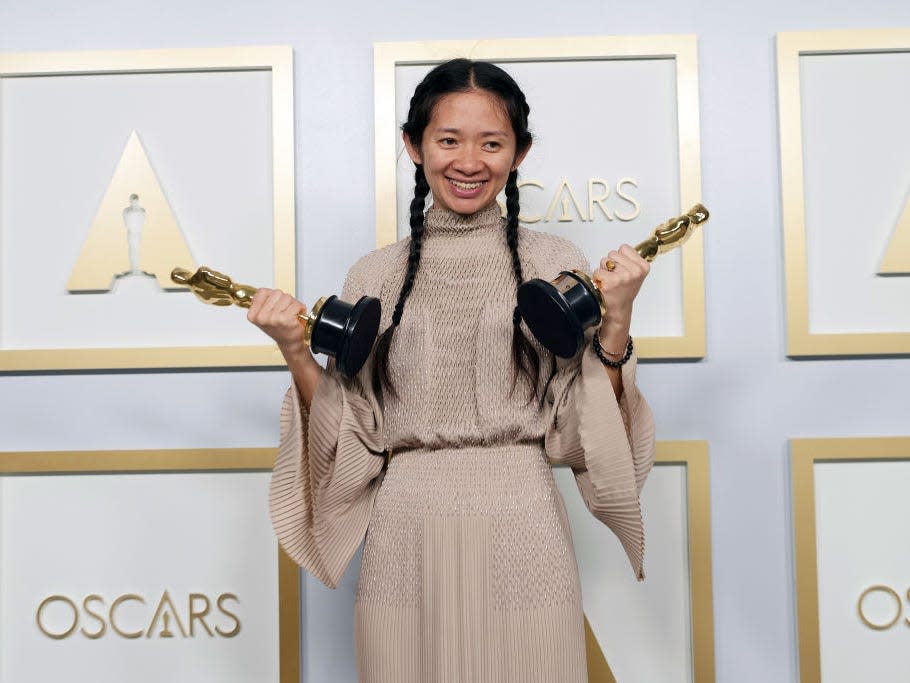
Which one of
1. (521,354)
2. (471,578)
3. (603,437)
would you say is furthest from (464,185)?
(471,578)

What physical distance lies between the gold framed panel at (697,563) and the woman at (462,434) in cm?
43

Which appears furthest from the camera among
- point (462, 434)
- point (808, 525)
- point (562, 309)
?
point (808, 525)

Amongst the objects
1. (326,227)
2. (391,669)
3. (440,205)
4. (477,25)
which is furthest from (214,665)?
(477,25)

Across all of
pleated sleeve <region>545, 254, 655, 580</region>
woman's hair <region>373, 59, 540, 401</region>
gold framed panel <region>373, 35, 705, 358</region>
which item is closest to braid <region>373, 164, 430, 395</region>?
woman's hair <region>373, 59, 540, 401</region>

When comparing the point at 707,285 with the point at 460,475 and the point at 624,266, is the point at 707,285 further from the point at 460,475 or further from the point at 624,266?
the point at 460,475

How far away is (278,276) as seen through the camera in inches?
64.7

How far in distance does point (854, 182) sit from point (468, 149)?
0.84 metres

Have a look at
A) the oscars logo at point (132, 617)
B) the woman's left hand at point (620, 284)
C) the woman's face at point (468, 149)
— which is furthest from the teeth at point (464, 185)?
the oscars logo at point (132, 617)

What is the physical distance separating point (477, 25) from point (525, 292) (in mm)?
781

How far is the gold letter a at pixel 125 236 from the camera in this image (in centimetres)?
168

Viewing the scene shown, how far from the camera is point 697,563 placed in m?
1.62

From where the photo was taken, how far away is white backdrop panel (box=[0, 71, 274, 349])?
1.68 metres

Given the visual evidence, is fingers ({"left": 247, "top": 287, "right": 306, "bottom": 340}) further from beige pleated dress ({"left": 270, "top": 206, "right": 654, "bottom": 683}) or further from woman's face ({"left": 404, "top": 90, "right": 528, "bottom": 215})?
woman's face ({"left": 404, "top": 90, "right": 528, "bottom": 215})

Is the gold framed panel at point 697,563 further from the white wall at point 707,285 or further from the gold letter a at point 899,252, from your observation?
the gold letter a at point 899,252
